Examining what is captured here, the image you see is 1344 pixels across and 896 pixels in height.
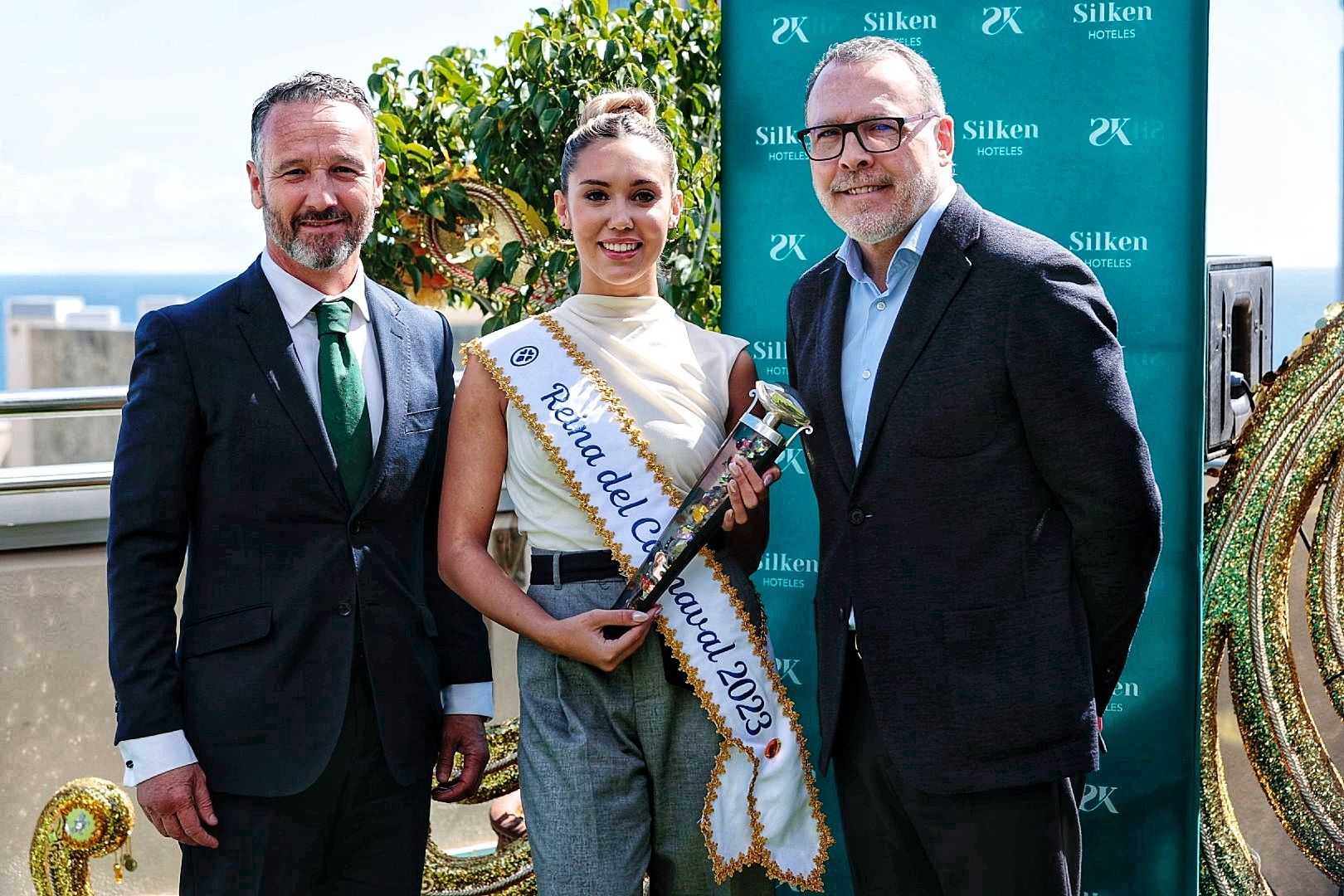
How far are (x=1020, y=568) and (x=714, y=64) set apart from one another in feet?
7.10

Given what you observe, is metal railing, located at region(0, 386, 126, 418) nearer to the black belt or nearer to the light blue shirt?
the black belt

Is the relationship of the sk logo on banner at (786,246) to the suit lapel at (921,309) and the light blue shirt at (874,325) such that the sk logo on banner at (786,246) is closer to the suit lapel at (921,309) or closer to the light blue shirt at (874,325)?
the light blue shirt at (874,325)

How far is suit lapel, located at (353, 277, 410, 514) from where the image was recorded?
2213mm

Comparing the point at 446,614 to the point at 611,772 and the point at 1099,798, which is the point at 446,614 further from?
the point at 1099,798

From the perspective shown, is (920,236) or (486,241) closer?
(920,236)

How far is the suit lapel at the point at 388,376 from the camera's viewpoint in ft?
7.26

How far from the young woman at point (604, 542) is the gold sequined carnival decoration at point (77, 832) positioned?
1.04 metres

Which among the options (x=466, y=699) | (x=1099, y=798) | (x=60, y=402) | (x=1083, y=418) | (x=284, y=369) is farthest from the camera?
(x=60, y=402)

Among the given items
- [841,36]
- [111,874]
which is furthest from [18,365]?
[841,36]

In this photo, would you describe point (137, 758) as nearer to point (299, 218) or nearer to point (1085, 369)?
point (299, 218)

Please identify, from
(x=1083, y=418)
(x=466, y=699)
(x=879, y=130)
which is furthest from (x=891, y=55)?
(x=466, y=699)

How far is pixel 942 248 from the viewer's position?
2047 mm

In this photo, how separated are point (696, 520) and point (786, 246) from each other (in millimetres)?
963

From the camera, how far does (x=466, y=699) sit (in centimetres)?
239
